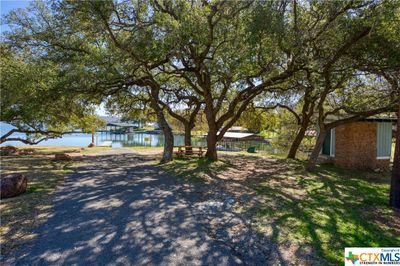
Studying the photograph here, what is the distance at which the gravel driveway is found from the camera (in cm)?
381

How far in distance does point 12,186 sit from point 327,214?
7283 millimetres

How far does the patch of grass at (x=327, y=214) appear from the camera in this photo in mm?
4594

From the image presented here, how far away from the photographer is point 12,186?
6.79 meters

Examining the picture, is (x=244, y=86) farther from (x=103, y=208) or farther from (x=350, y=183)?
(x=103, y=208)

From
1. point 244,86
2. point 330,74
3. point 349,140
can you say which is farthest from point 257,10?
point 349,140

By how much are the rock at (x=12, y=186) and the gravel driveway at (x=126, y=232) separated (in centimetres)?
85

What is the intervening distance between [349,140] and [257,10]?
27.7 feet

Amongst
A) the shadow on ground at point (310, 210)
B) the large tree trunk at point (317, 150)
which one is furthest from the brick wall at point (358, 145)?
the large tree trunk at point (317, 150)

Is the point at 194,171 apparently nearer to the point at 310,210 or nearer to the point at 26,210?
the point at 310,210

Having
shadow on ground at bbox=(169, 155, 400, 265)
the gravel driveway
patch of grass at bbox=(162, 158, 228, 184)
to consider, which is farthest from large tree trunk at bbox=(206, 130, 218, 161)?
the gravel driveway

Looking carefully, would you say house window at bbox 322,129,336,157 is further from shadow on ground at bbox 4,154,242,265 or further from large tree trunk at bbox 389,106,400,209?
shadow on ground at bbox 4,154,242,265

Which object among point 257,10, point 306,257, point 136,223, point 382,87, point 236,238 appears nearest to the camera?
point 306,257

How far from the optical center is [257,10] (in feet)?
27.1

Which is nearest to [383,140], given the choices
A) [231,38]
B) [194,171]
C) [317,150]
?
[317,150]
